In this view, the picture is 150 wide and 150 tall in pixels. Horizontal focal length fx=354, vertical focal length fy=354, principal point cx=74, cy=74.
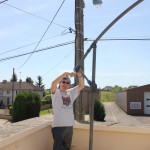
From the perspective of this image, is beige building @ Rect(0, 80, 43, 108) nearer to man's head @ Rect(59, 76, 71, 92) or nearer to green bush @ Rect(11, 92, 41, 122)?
green bush @ Rect(11, 92, 41, 122)

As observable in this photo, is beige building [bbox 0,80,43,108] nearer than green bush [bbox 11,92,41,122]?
No

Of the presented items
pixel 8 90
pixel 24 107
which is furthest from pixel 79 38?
pixel 8 90

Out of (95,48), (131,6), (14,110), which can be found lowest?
(14,110)

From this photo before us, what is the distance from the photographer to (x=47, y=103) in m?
56.8

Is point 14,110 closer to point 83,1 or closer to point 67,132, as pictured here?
point 83,1

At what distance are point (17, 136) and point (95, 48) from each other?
1.63 metres

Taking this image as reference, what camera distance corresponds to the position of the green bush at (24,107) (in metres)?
29.1

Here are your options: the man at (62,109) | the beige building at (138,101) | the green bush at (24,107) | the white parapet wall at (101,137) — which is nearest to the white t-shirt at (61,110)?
the man at (62,109)

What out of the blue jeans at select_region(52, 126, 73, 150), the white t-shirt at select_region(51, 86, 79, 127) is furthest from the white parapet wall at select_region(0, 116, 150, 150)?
the white t-shirt at select_region(51, 86, 79, 127)

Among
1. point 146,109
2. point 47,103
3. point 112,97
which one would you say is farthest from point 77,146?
point 112,97

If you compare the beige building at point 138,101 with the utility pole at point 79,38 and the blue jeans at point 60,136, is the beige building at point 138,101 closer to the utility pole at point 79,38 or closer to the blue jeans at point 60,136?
the utility pole at point 79,38

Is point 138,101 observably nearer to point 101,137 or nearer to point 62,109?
point 101,137

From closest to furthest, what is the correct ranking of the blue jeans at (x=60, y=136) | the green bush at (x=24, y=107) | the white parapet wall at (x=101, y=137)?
1. the blue jeans at (x=60, y=136)
2. the white parapet wall at (x=101, y=137)
3. the green bush at (x=24, y=107)

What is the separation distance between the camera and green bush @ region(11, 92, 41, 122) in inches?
1147
